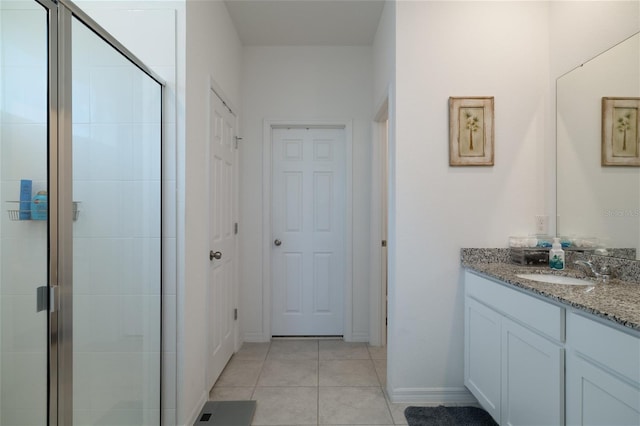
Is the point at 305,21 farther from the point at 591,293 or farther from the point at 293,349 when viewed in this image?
the point at 293,349

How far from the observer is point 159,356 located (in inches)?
65.9

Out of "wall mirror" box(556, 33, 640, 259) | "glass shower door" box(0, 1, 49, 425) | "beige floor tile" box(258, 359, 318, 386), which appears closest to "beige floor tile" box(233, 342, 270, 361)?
"beige floor tile" box(258, 359, 318, 386)

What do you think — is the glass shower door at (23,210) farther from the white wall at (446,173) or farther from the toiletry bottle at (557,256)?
the toiletry bottle at (557,256)

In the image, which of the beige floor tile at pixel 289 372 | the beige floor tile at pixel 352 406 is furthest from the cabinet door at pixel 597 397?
the beige floor tile at pixel 289 372

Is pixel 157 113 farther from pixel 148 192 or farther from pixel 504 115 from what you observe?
pixel 504 115

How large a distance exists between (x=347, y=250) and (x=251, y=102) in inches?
63.7

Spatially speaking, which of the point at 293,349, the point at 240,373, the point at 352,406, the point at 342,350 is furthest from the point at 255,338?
the point at 352,406

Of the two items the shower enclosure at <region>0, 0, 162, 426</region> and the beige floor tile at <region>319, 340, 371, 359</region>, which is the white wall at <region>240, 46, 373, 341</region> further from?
the shower enclosure at <region>0, 0, 162, 426</region>

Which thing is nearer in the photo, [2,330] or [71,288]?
[2,330]

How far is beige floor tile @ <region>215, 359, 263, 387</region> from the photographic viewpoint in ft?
7.37

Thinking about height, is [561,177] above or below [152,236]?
above

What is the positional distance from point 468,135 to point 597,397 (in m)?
1.44

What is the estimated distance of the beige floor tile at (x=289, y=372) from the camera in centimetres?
226

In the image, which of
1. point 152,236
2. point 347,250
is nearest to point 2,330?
point 152,236
